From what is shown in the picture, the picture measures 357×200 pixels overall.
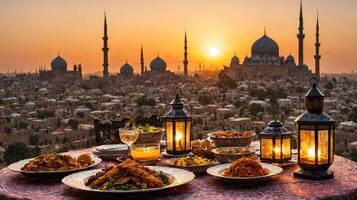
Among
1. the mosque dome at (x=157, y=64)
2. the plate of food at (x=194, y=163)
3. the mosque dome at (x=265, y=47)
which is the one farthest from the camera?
the mosque dome at (x=157, y=64)

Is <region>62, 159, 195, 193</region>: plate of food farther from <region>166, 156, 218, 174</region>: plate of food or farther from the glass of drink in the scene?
the glass of drink

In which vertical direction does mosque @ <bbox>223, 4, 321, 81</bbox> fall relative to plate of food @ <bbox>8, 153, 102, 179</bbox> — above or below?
above

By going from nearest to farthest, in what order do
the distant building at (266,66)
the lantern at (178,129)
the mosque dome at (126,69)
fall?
1. the lantern at (178,129)
2. the distant building at (266,66)
3. the mosque dome at (126,69)

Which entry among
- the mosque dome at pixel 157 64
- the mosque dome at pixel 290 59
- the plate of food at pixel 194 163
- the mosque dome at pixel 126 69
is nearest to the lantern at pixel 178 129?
the plate of food at pixel 194 163

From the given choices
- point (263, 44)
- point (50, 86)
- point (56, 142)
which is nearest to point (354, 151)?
point (56, 142)

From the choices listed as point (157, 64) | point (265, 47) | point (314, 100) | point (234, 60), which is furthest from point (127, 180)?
point (234, 60)

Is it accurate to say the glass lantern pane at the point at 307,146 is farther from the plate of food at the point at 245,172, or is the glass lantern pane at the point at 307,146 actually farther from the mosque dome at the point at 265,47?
the mosque dome at the point at 265,47

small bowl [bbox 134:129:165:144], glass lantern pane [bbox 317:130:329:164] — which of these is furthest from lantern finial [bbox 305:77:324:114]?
small bowl [bbox 134:129:165:144]

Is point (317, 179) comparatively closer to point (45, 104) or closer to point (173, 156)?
point (173, 156)
